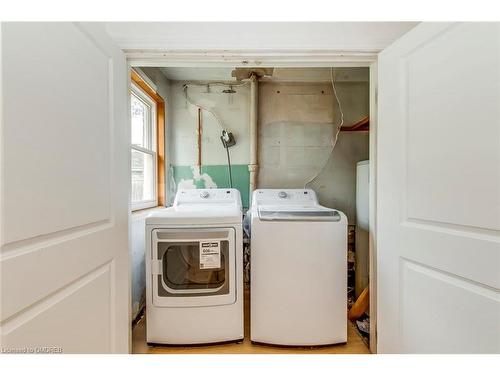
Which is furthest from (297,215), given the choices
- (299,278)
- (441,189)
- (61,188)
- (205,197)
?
(61,188)

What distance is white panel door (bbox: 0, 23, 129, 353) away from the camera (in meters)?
0.64

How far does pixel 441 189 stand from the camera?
0.97 meters

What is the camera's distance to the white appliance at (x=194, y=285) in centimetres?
145

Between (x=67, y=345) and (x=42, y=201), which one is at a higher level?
(x=42, y=201)

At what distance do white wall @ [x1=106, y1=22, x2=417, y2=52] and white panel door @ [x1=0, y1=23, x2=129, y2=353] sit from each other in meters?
0.30

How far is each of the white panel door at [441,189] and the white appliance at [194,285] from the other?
0.87 m

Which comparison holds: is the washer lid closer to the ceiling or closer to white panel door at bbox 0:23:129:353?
white panel door at bbox 0:23:129:353

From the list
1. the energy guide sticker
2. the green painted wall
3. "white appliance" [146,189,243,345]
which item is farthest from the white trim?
the green painted wall

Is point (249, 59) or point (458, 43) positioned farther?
point (249, 59)

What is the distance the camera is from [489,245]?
0.83 meters

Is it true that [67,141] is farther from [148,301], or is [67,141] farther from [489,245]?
[489,245]

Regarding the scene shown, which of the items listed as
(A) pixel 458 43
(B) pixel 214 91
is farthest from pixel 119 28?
(A) pixel 458 43

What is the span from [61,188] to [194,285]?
101 centimetres

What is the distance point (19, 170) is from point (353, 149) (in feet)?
8.08
